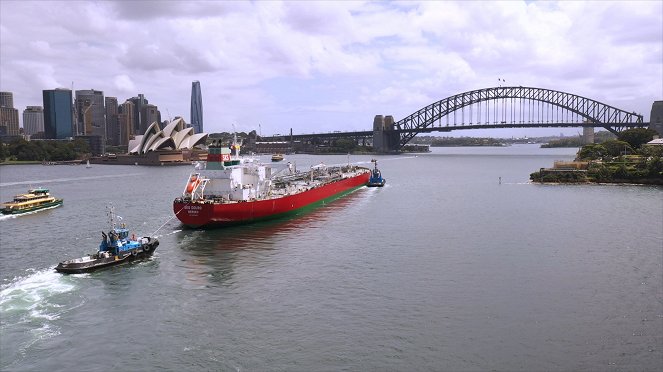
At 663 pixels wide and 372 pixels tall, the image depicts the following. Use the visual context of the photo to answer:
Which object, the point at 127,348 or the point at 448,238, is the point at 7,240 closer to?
the point at 127,348

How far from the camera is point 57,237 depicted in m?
30.4

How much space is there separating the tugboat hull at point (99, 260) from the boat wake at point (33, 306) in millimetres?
421

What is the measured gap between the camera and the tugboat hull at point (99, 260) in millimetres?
22266

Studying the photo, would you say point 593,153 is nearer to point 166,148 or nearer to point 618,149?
point 618,149

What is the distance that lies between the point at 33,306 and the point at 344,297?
34.8ft

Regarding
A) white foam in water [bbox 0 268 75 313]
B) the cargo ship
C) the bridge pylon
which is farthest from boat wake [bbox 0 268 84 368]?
the bridge pylon

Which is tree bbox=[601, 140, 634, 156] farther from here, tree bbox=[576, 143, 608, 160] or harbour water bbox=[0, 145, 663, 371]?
harbour water bbox=[0, 145, 663, 371]

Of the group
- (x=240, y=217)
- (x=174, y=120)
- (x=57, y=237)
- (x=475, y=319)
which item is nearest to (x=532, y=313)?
(x=475, y=319)

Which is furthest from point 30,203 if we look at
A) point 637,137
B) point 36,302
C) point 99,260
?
point 637,137

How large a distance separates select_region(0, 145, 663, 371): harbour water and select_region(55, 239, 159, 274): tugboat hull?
1.47ft

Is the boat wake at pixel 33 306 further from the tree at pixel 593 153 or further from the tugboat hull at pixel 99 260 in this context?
the tree at pixel 593 153

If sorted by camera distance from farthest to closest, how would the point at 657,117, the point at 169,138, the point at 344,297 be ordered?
1. the point at 169,138
2. the point at 657,117
3. the point at 344,297

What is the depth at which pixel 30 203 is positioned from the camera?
136 ft

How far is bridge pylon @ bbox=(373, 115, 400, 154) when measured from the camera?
568ft
